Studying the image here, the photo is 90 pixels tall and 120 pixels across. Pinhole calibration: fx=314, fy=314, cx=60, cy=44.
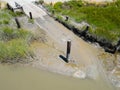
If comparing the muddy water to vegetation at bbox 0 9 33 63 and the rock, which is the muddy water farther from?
vegetation at bbox 0 9 33 63

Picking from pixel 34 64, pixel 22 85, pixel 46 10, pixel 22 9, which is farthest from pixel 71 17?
pixel 22 85

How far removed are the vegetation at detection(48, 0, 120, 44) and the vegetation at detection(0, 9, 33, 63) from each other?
14.7 ft

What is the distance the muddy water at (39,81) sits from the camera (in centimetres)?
1991

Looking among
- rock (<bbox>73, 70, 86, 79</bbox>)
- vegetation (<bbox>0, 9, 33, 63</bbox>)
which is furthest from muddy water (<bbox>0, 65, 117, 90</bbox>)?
vegetation (<bbox>0, 9, 33, 63</bbox>)

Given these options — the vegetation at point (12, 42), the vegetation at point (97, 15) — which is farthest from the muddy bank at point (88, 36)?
the vegetation at point (12, 42)

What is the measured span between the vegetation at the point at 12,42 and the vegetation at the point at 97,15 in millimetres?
4468

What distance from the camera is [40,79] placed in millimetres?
20516

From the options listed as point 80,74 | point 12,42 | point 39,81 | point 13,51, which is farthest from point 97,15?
point 39,81

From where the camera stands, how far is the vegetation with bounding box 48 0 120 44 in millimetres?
23781

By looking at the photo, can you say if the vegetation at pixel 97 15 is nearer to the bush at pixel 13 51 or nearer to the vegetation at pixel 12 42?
the vegetation at pixel 12 42

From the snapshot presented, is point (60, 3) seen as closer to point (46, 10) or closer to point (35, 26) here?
point (46, 10)

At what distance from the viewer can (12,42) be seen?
22484mm

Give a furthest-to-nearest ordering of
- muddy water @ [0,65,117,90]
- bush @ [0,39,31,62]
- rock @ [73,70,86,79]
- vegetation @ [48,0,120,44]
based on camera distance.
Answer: vegetation @ [48,0,120,44] → bush @ [0,39,31,62] → rock @ [73,70,86,79] → muddy water @ [0,65,117,90]

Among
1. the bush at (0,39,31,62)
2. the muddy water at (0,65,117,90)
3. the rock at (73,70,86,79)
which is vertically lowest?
the muddy water at (0,65,117,90)
